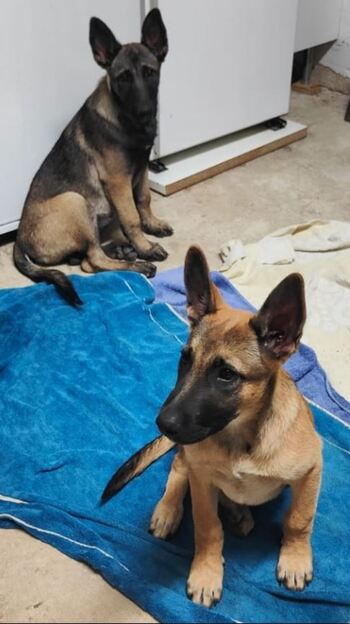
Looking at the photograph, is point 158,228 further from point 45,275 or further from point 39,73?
point 39,73

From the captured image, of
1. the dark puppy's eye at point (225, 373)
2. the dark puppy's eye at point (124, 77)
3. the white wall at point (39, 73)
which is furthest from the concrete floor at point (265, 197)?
the dark puppy's eye at point (225, 373)

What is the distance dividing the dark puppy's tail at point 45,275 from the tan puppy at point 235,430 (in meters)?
1.36

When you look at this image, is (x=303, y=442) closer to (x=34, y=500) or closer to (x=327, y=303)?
(x=34, y=500)

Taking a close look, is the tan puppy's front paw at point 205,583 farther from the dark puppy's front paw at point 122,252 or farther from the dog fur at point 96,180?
the dark puppy's front paw at point 122,252

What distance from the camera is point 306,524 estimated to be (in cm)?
210

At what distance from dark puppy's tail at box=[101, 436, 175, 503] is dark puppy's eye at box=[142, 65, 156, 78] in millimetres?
2146

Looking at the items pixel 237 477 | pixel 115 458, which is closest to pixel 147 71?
pixel 115 458

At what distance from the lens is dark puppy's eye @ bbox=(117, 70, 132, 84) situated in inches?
142

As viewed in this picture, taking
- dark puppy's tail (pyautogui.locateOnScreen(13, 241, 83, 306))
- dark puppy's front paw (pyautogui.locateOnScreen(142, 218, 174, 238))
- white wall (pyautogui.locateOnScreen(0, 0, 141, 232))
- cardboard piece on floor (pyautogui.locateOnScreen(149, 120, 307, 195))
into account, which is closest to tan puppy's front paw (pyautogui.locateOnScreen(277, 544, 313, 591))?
dark puppy's tail (pyautogui.locateOnScreen(13, 241, 83, 306))

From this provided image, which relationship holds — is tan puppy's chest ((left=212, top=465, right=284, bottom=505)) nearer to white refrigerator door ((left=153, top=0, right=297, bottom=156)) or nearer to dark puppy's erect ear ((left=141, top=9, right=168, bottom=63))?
dark puppy's erect ear ((left=141, top=9, right=168, bottom=63))

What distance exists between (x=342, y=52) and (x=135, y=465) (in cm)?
533

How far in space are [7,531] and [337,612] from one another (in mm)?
1204

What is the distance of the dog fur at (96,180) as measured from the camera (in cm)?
369

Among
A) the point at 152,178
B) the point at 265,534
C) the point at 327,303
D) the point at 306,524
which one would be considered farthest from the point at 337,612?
the point at 152,178
